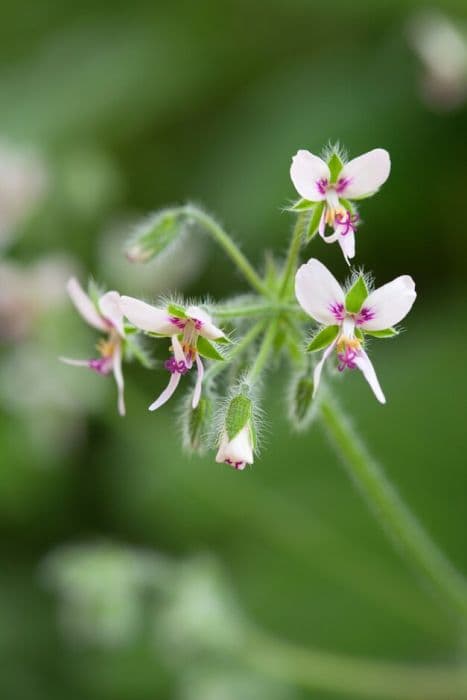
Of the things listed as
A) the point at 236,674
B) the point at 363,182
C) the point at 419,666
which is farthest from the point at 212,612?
the point at 363,182

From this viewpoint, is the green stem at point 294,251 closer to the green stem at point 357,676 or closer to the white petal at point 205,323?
the white petal at point 205,323

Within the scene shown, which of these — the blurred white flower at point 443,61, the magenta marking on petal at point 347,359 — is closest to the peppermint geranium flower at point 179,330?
the magenta marking on petal at point 347,359

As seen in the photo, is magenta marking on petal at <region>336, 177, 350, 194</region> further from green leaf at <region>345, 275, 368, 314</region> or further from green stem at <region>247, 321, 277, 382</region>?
green stem at <region>247, 321, 277, 382</region>

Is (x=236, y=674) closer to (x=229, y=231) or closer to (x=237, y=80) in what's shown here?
(x=229, y=231)

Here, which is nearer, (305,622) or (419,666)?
(419,666)

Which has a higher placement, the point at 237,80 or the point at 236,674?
the point at 237,80

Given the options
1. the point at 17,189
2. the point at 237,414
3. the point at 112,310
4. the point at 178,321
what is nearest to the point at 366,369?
the point at 237,414

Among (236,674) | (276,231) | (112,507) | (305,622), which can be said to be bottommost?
(236,674)
